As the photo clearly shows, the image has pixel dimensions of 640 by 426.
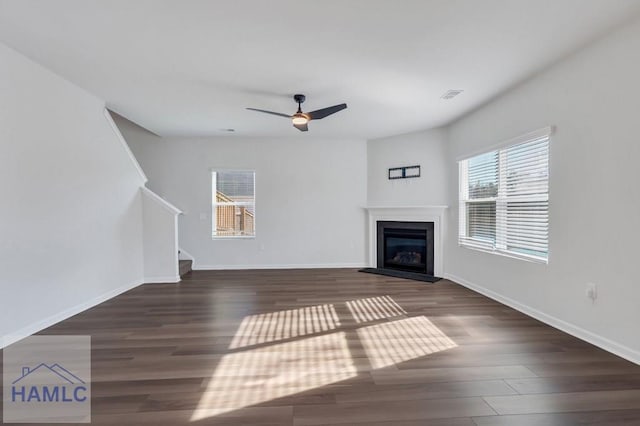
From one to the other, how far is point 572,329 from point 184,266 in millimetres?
5779

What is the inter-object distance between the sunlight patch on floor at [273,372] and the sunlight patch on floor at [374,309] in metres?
0.70

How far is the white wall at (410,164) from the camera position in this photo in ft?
17.8

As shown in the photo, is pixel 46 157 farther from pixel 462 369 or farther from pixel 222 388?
pixel 462 369

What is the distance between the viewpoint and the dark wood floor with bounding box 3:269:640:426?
1.76 meters

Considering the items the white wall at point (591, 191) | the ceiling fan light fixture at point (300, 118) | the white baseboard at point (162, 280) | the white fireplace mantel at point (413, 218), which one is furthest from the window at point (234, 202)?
the white wall at point (591, 191)

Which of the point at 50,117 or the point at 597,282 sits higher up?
the point at 50,117

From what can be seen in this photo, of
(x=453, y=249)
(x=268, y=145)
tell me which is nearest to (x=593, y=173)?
(x=453, y=249)

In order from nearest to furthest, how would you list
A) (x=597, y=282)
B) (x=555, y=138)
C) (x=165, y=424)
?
(x=165, y=424)
(x=597, y=282)
(x=555, y=138)

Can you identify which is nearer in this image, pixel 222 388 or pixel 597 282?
pixel 222 388

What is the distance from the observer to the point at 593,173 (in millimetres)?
2674

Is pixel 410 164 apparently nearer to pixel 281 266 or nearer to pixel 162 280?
pixel 281 266

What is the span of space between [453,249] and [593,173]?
8.70 ft

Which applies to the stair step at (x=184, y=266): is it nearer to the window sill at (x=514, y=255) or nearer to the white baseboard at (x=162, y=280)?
the white baseboard at (x=162, y=280)

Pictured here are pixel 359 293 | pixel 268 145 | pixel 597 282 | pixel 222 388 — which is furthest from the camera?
pixel 268 145
